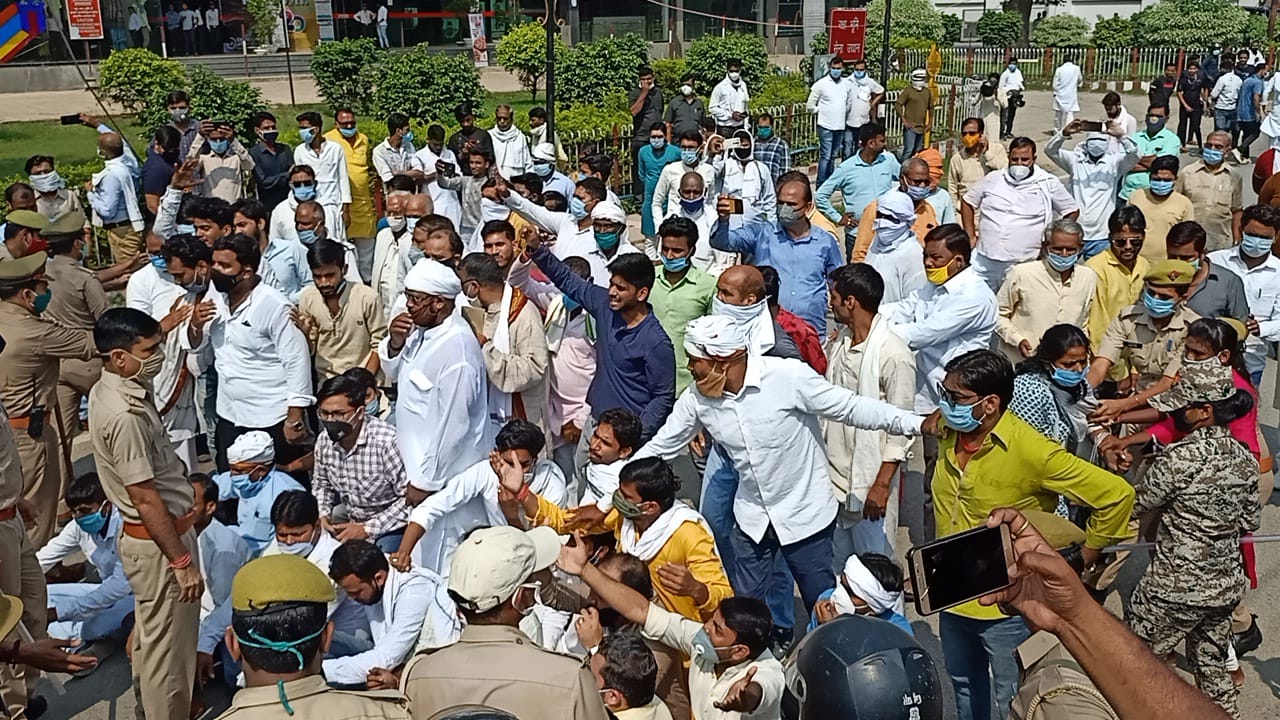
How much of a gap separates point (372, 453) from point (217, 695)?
133 cm

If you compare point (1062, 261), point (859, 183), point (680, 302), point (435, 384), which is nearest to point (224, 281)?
point (435, 384)

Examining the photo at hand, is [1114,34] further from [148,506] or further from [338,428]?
[148,506]

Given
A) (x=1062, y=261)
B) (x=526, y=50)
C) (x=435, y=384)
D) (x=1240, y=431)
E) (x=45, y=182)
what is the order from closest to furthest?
(x=1240, y=431), (x=435, y=384), (x=1062, y=261), (x=45, y=182), (x=526, y=50)

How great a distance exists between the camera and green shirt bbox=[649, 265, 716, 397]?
649cm

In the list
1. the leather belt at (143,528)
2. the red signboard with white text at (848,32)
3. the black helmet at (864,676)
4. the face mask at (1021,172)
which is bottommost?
the leather belt at (143,528)

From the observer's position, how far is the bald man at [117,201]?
34.0 ft

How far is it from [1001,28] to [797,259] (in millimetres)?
34484

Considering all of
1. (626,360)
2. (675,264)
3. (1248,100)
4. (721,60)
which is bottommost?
(626,360)

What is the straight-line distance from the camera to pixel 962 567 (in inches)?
110

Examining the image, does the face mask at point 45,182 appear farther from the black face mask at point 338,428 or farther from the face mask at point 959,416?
the face mask at point 959,416

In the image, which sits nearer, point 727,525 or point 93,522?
point 727,525

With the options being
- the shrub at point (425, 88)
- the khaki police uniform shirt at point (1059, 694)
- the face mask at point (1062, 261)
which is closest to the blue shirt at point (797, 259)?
the face mask at point (1062, 261)

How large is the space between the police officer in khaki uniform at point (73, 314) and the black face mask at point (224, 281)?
0.93 meters

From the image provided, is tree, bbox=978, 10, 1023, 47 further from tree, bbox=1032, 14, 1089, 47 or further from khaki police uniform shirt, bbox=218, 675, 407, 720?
khaki police uniform shirt, bbox=218, 675, 407, 720
